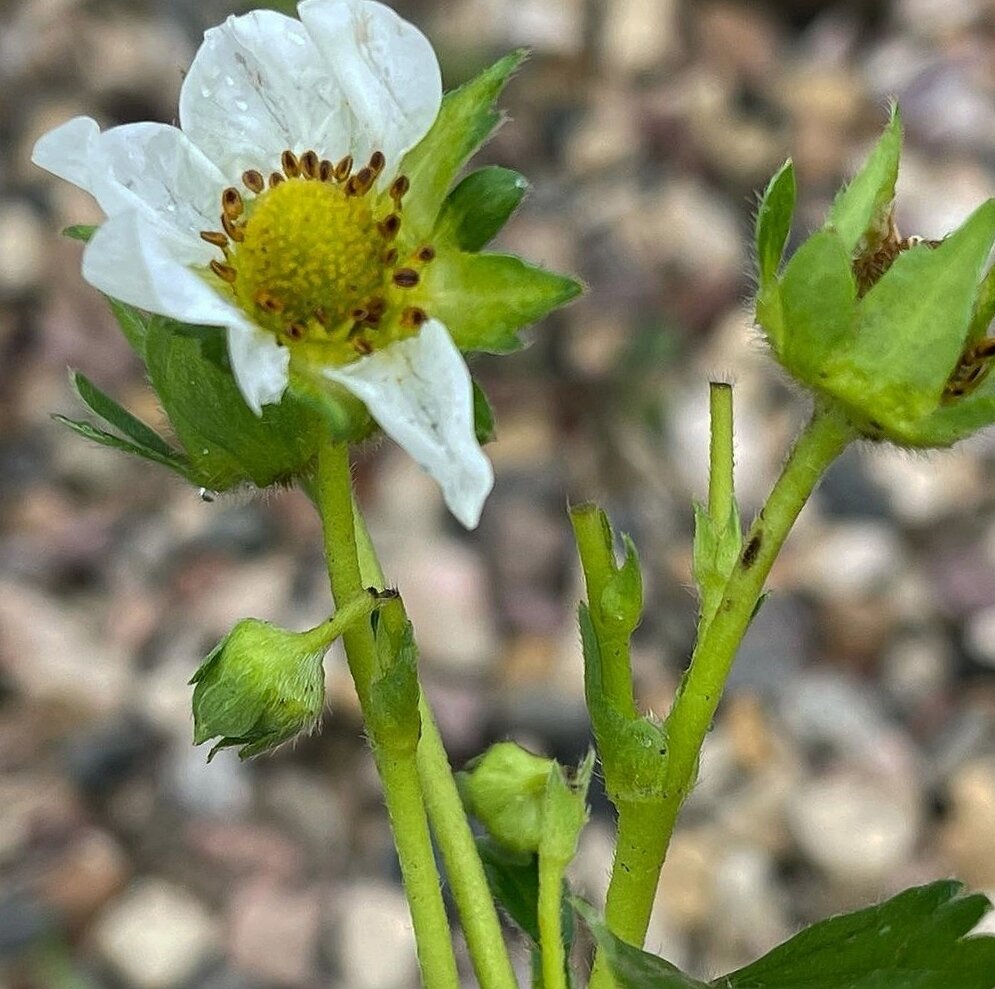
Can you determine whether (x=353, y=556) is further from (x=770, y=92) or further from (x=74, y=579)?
(x=770, y=92)

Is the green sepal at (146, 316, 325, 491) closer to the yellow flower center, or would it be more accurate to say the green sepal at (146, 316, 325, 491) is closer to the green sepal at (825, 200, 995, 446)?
the yellow flower center

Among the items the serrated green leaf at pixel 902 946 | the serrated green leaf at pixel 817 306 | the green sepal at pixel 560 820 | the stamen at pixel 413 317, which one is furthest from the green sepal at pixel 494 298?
the serrated green leaf at pixel 902 946

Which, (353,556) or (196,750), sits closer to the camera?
(353,556)

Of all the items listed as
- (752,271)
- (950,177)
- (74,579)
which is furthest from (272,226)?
(950,177)

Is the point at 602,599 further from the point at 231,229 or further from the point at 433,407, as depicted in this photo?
the point at 231,229

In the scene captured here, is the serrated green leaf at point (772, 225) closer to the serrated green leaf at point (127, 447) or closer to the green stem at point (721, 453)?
the green stem at point (721, 453)

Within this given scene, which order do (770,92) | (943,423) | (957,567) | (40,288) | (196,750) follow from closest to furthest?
(943,423), (196,750), (957,567), (40,288), (770,92)

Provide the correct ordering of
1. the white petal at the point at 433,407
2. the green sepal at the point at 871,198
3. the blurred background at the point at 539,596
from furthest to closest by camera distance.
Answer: the blurred background at the point at 539,596 → the green sepal at the point at 871,198 → the white petal at the point at 433,407
